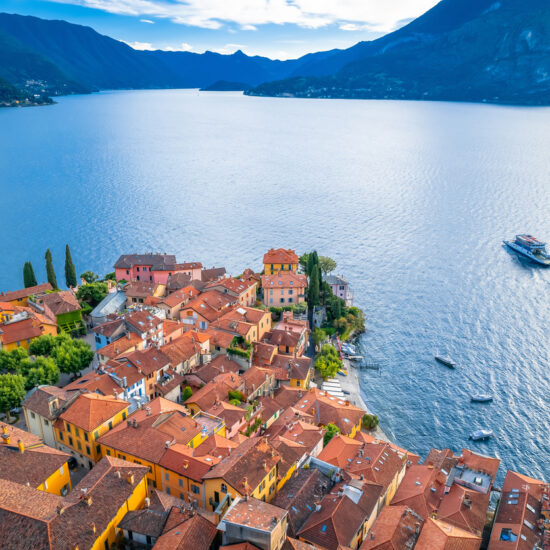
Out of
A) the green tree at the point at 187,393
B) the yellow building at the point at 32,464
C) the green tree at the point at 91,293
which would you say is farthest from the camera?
the green tree at the point at 91,293

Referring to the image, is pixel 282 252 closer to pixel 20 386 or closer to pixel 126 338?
pixel 126 338

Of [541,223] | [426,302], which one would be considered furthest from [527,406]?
[541,223]

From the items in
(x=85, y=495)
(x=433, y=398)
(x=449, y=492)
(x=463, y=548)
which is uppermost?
(x=85, y=495)

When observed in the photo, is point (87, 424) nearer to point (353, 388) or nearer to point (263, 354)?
point (263, 354)

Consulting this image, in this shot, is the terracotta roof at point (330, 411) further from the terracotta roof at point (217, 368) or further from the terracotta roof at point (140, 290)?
the terracotta roof at point (140, 290)

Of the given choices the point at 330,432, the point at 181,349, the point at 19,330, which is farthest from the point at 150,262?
the point at 330,432

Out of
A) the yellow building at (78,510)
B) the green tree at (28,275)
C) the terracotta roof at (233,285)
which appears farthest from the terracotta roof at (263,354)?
the green tree at (28,275)

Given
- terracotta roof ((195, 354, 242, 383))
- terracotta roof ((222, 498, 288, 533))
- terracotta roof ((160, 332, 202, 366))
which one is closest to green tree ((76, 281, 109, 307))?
terracotta roof ((160, 332, 202, 366))
